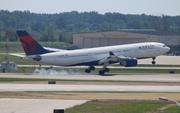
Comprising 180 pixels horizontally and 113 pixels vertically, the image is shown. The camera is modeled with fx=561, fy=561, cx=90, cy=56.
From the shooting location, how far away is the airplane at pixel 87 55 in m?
77.4

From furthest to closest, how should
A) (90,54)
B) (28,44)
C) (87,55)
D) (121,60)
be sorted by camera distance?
(90,54) < (87,55) < (121,60) < (28,44)

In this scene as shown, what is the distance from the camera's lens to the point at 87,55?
8175 centimetres

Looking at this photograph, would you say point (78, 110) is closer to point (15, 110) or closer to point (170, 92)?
point (15, 110)

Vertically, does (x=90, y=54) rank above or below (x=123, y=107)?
above

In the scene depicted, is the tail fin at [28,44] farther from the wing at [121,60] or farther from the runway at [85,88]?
the runway at [85,88]

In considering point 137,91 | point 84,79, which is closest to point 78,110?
point 137,91

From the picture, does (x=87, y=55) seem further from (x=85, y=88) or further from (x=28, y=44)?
(x=85, y=88)

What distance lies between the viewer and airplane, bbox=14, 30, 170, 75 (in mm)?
77375

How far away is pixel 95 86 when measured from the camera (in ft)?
196

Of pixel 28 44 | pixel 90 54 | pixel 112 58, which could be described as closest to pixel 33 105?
pixel 28 44

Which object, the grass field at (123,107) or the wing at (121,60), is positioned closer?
the grass field at (123,107)

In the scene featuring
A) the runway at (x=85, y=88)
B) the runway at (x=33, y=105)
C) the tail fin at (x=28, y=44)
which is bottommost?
Result: the runway at (x=33, y=105)

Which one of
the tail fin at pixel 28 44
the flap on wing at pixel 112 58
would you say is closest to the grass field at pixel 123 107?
the tail fin at pixel 28 44

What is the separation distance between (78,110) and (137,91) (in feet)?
46.3
